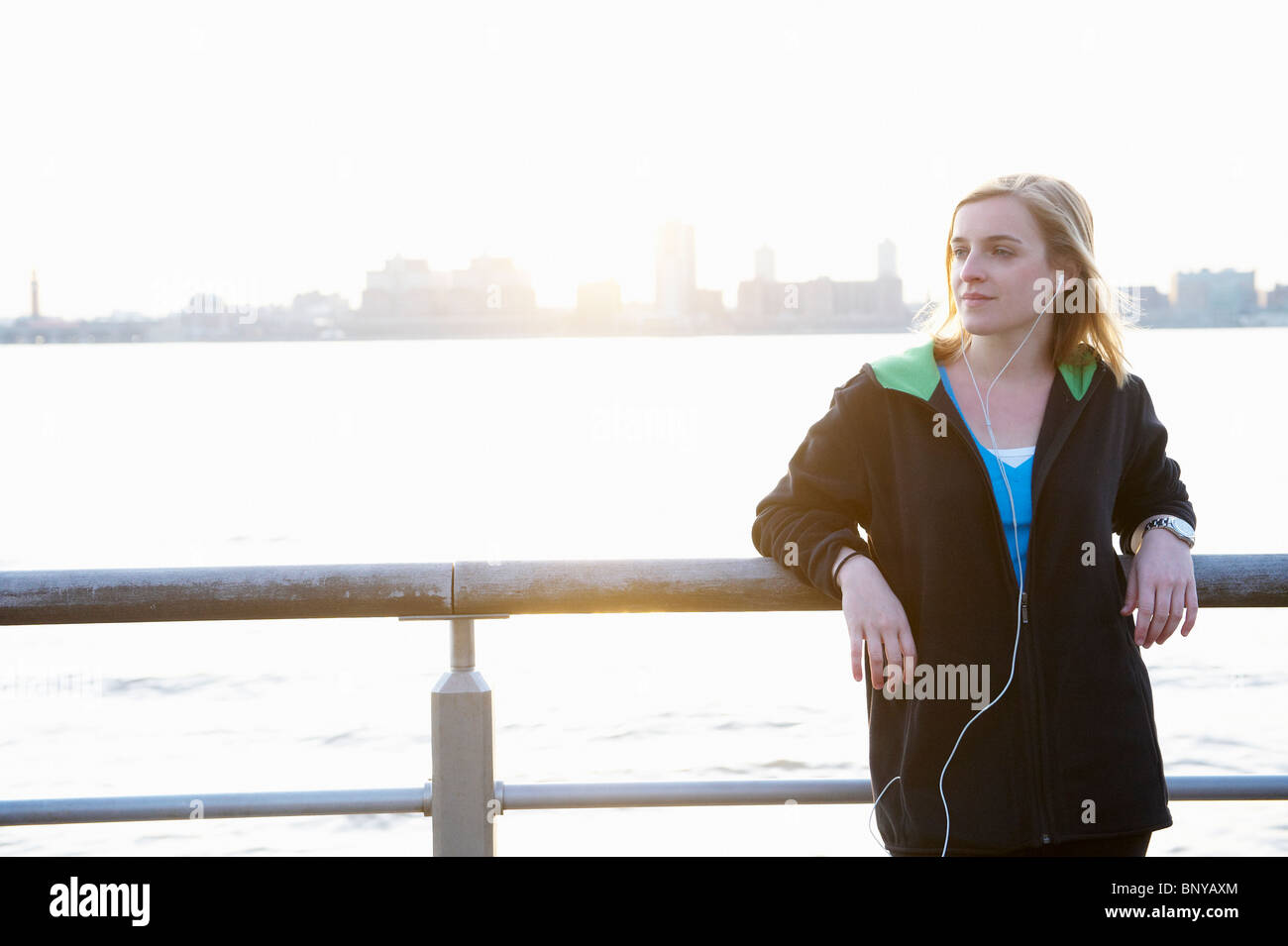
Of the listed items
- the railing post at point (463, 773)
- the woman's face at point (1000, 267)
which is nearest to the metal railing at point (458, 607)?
the railing post at point (463, 773)

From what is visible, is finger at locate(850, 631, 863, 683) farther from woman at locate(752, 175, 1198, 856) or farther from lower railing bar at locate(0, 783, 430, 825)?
lower railing bar at locate(0, 783, 430, 825)

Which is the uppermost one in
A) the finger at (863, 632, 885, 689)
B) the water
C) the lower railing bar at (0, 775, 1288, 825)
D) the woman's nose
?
the woman's nose

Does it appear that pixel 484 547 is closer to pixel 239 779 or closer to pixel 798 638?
pixel 798 638

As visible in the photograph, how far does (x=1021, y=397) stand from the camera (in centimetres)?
237

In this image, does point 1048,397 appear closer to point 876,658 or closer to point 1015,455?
point 1015,455

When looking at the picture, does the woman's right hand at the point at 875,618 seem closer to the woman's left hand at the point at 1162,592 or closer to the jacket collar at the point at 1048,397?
the jacket collar at the point at 1048,397

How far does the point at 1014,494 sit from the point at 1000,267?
43 cm

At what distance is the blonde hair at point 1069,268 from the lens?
93.6 inches

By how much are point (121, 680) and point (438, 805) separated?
43.0 ft

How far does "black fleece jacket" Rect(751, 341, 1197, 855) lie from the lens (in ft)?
7.04

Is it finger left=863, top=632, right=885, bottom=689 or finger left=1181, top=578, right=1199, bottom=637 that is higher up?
finger left=1181, top=578, right=1199, bottom=637

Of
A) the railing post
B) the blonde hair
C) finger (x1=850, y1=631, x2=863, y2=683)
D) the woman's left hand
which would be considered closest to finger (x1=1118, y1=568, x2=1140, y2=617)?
the woman's left hand

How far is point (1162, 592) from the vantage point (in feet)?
7.25

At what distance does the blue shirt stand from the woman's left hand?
21 cm
